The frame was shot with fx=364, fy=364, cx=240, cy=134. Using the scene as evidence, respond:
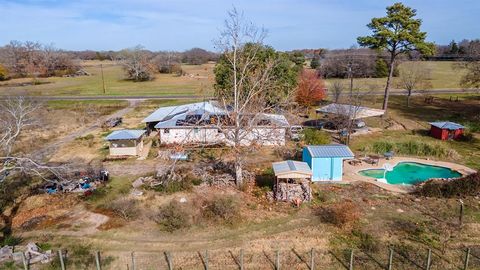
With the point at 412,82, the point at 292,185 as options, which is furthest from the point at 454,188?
the point at 412,82

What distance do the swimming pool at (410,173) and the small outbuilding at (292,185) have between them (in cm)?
667

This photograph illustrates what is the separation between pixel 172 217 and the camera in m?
18.9

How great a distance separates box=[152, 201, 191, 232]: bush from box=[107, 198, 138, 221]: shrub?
49.9 inches

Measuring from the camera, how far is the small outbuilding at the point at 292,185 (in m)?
21.4

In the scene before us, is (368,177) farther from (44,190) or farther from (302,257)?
(44,190)

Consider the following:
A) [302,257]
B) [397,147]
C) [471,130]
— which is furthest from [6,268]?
[471,130]

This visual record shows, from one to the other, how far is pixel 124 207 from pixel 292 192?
381 inches

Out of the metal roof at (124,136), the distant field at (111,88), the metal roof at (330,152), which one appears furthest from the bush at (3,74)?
the metal roof at (330,152)

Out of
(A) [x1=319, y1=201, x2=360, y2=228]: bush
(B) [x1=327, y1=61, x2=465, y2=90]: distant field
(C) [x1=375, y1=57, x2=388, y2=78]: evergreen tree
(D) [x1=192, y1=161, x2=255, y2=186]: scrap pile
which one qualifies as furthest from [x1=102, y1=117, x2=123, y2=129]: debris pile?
(C) [x1=375, y1=57, x2=388, y2=78]: evergreen tree

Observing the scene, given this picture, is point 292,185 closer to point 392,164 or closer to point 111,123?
point 392,164

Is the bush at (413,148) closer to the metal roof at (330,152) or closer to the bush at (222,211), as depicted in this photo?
the metal roof at (330,152)

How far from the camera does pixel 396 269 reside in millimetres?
14680

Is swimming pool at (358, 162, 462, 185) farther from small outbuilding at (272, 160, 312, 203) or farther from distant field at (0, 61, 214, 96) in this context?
distant field at (0, 61, 214, 96)

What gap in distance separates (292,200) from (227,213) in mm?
4304
